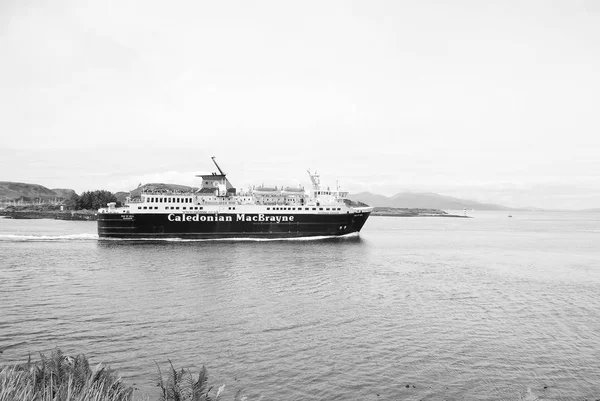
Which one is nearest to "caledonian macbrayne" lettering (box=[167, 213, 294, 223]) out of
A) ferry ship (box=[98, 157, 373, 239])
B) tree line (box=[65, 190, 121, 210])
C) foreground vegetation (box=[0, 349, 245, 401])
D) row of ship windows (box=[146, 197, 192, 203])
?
ferry ship (box=[98, 157, 373, 239])

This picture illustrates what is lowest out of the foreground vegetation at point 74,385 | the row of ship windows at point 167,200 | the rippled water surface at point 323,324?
the rippled water surface at point 323,324

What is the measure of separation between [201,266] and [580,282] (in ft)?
85.2

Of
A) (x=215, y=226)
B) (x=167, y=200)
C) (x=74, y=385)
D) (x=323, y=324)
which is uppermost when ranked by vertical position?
(x=167, y=200)

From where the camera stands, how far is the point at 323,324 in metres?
17.6

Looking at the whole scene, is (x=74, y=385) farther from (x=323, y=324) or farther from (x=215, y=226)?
(x=215, y=226)

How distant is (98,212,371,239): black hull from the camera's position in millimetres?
51781

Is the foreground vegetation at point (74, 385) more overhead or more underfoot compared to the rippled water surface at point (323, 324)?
A: more overhead

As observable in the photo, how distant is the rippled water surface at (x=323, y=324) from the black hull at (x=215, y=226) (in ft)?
54.3

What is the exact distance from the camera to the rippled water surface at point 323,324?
12.3 metres

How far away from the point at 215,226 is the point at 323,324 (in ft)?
123

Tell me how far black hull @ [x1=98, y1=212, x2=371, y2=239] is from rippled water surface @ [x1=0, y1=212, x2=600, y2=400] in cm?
1655

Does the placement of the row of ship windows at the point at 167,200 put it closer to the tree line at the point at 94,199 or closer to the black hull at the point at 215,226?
the black hull at the point at 215,226

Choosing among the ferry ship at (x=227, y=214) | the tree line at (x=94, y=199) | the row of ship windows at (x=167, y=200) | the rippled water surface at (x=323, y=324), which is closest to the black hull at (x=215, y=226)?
the ferry ship at (x=227, y=214)

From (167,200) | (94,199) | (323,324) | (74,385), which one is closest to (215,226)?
(167,200)
